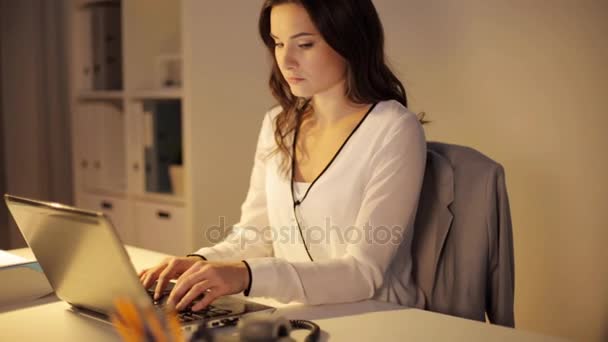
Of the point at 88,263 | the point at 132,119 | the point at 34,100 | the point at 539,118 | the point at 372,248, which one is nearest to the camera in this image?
the point at 88,263

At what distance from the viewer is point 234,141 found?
270 cm

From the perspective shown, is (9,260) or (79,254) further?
(9,260)

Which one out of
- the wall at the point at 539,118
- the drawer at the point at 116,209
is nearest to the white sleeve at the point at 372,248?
the wall at the point at 539,118

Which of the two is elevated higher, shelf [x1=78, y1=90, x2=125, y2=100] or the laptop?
shelf [x1=78, y1=90, x2=125, y2=100]

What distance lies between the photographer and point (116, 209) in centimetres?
315

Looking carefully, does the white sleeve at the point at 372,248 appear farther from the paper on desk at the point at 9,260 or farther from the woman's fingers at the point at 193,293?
the paper on desk at the point at 9,260

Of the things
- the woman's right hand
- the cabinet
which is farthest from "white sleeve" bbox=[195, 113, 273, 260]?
the cabinet

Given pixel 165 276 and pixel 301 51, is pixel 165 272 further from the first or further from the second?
pixel 301 51

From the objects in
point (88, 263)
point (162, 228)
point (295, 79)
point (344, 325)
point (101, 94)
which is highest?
point (295, 79)

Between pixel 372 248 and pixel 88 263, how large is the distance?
542mm

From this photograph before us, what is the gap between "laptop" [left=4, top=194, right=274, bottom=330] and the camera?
0.94 metres

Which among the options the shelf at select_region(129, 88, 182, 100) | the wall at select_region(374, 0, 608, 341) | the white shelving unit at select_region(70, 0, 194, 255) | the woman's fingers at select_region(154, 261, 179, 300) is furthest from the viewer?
the white shelving unit at select_region(70, 0, 194, 255)

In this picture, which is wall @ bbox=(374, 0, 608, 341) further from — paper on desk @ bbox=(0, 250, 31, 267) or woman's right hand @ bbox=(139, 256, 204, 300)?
paper on desk @ bbox=(0, 250, 31, 267)

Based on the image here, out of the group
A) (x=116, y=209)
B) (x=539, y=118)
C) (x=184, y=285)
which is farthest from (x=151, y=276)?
(x=116, y=209)
